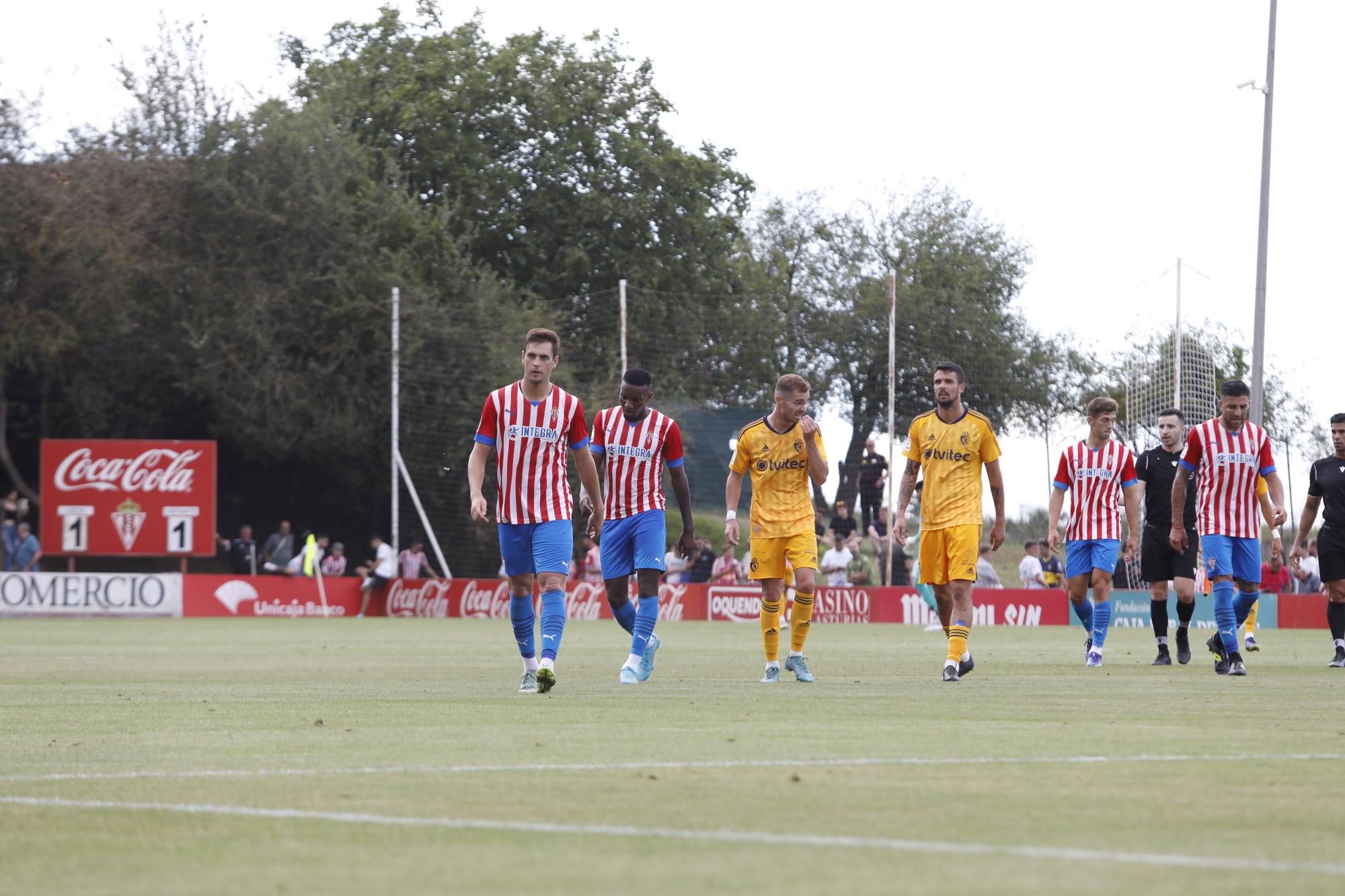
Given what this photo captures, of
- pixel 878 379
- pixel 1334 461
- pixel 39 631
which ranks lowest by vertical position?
pixel 39 631

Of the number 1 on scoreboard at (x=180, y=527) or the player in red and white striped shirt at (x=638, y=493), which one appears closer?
the player in red and white striped shirt at (x=638, y=493)

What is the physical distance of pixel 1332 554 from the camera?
1631cm

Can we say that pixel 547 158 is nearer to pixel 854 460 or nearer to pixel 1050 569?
pixel 854 460

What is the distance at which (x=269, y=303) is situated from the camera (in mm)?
44969

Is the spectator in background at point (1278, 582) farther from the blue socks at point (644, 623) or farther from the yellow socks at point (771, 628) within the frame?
the blue socks at point (644, 623)

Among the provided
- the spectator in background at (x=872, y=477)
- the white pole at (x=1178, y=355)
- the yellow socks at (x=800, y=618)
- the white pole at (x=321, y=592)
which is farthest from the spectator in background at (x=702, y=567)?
Result: the yellow socks at (x=800, y=618)

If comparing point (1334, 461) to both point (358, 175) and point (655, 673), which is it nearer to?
point (655, 673)

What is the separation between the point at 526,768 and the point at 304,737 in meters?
1.99

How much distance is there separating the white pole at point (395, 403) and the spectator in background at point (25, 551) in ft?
22.8

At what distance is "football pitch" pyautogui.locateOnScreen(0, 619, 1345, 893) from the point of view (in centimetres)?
512

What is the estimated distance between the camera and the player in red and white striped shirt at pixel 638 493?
13.7 meters

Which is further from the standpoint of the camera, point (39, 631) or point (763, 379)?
point (763, 379)

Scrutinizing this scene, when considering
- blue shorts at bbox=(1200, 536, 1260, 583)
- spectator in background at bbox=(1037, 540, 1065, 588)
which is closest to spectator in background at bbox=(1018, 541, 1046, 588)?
spectator in background at bbox=(1037, 540, 1065, 588)

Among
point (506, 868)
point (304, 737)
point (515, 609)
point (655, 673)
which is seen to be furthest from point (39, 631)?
→ point (506, 868)
